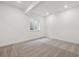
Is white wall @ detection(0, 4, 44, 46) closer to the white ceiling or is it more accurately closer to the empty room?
the empty room

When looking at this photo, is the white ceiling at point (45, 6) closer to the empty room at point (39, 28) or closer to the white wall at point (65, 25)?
the empty room at point (39, 28)

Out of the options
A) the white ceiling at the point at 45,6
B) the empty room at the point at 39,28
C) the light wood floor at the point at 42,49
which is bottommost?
the light wood floor at the point at 42,49

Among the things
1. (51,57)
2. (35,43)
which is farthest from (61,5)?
(51,57)

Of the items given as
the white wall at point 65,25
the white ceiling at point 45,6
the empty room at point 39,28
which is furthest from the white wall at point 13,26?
the white wall at point 65,25

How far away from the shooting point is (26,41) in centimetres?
180

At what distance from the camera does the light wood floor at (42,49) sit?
170 cm

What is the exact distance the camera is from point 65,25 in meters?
1.75

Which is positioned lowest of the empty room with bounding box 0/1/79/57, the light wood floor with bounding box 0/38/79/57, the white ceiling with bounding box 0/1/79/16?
the light wood floor with bounding box 0/38/79/57

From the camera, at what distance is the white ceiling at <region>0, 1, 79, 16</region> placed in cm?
167

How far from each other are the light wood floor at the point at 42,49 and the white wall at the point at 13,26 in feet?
0.46

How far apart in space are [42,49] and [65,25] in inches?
30.3

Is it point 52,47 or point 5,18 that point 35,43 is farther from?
point 5,18

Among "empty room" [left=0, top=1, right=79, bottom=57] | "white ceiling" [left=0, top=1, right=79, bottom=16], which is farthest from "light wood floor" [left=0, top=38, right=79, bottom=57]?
"white ceiling" [left=0, top=1, right=79, bottom=16]

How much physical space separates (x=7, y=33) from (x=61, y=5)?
1.37 m
